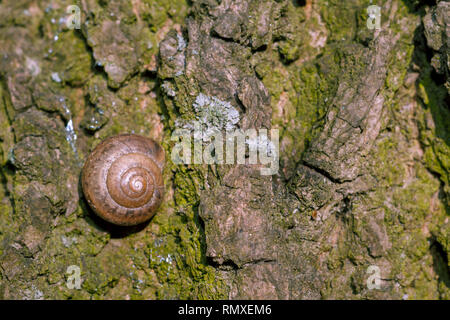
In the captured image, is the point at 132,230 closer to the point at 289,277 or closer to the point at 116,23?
the point at 289,277

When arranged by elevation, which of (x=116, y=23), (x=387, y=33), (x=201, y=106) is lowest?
(x=201, y=106)

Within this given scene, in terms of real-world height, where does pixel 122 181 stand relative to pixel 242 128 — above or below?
below

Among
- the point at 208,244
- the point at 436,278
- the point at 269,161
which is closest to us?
the point at 208,244

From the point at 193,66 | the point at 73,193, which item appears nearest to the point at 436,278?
the point at 193,66
